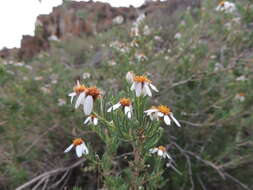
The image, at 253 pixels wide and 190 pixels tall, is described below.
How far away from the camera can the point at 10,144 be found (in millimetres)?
3014

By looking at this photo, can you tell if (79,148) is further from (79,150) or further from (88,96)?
(88,96)

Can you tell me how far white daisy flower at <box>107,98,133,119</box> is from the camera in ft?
3.77

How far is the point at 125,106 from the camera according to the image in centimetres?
121

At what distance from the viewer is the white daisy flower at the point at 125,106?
3.77 feet

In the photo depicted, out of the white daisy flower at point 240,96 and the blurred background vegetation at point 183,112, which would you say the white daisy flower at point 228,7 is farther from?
the white daisy flower at point 240,96

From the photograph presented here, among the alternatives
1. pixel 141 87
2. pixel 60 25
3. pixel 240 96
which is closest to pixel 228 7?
pixel 240 96

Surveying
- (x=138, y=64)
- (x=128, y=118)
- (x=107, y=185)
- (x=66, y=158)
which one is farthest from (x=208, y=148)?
(x=128, y=118)

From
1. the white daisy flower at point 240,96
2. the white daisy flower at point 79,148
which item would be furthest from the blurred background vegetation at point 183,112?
the white daisy flower at point 79,148

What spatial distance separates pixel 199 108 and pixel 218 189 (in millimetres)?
945

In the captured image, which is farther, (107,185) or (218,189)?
(218,189)

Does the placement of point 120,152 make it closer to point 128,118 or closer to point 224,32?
point 224,32

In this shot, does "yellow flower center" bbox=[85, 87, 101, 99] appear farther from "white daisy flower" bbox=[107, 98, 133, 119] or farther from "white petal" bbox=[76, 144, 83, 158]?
"white petal" bbox=[76, 144, 83, 158]

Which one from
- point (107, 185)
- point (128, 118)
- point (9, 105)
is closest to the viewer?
point (128, 118)

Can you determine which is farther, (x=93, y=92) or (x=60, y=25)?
(x=60, y=25)
